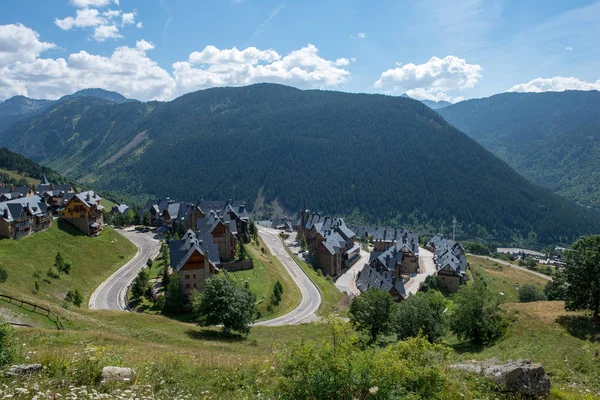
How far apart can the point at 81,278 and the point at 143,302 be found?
15505 millimetres

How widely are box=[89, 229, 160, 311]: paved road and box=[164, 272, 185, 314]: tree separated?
275 inches

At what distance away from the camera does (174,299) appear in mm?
58531

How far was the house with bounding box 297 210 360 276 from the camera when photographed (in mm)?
110375

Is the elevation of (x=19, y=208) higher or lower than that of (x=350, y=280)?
higher

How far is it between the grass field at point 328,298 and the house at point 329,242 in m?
8.79

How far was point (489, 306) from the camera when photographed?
43.7 meters

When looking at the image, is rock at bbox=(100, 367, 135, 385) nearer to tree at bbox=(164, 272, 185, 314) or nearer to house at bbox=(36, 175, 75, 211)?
tree at bbox=(164, 272, 185, 314)

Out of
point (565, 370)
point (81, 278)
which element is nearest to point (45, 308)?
point (81, 278)

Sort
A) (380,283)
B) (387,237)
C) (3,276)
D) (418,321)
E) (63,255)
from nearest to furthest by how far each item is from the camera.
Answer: (418,321) < (3,276) < (63,255) < (380,283) < (387,237)

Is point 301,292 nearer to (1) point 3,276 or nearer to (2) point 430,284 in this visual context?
(2) point 430,284

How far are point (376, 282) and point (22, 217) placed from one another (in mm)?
75126

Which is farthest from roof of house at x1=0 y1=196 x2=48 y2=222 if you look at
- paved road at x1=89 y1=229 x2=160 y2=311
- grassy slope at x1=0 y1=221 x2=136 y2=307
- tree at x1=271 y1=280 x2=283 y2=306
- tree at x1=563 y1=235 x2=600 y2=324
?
tree at x1=563 y1=235 x2=600 y2=324

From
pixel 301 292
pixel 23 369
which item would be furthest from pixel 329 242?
pixel 23 369

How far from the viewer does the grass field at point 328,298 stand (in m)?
72.4
